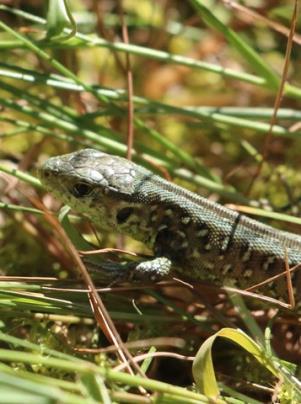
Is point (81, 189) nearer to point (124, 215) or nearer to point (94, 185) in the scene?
point (94, 185)

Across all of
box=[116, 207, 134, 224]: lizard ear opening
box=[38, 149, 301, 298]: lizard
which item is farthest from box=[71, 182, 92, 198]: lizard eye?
box=[116, 207, 134, 224]: lizard ear opening

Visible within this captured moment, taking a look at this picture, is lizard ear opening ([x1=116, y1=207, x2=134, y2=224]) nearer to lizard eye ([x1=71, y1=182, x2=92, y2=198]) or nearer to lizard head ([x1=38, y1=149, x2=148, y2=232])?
lizard head ([x1=38, y1=149, x2=148, y2=232])

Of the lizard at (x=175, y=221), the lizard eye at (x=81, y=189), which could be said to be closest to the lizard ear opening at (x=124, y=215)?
the lizard at (x=175, y=221)

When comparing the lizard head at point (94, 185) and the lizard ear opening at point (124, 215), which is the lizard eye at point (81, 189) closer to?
the lizard head at point (94, 185)

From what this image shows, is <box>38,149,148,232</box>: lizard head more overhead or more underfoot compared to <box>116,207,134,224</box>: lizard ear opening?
more overhead

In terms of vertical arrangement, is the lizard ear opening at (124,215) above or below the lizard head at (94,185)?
below

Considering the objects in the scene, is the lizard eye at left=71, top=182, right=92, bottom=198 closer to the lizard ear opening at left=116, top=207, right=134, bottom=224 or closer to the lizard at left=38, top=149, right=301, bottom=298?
the lizard at left=38, top=149, right=301, bottom=298
